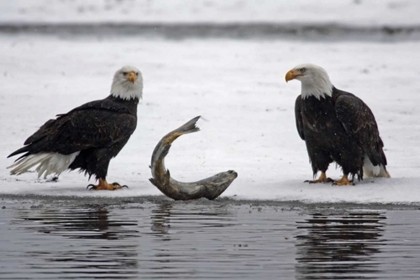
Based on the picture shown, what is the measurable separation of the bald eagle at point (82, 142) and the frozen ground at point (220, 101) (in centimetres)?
21

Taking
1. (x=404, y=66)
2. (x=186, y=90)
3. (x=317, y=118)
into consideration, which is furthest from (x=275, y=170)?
(x=404, y=66)

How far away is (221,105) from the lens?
16.4 meters

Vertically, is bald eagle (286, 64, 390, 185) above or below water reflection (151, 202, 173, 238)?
above

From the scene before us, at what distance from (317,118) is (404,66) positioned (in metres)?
10.7

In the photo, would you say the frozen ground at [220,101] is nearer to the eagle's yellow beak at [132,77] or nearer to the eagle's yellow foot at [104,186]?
the eagle's yellow foot at [104,186]

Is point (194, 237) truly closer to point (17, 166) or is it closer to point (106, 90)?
point (17, 166)

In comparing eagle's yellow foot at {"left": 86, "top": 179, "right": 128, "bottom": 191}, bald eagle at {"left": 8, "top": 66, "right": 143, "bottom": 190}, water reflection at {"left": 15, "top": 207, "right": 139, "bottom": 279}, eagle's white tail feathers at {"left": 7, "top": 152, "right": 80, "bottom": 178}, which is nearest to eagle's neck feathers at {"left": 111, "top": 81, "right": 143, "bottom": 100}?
bald eagle at {"left": 8, "top": 66, "right": 143, "bottom": 190}

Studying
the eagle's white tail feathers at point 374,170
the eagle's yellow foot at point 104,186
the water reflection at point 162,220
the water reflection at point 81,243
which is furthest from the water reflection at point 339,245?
the eagle's yellow foot at point 104,186

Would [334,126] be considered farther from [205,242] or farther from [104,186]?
[205,242]

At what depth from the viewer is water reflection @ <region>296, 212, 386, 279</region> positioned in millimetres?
5915

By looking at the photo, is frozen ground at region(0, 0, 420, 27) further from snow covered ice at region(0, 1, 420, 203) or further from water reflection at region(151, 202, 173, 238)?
water reflection at region(151, 202, 173, 238)

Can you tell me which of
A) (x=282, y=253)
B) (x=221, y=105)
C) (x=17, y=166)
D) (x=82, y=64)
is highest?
(x=82, y=64)

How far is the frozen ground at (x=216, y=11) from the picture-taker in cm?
2648

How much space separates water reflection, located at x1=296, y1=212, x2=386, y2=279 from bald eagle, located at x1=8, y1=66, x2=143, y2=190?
2506 mm
